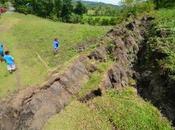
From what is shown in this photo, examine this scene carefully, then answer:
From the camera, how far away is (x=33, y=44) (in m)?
40.3

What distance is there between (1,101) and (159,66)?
829 centimetres

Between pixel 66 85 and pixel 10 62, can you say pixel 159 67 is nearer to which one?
pixel 66 85

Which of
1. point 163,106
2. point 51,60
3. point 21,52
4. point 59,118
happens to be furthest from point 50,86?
point 21,52

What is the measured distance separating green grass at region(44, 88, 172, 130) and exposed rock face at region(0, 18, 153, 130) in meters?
0.57

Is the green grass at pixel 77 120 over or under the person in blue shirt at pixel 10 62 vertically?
over

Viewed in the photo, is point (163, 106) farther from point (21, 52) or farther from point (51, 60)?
point (21, 52)

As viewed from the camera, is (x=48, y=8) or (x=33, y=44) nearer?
(x=33, y=44)

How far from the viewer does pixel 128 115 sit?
19.5 m

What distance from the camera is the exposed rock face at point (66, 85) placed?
62.7 feet

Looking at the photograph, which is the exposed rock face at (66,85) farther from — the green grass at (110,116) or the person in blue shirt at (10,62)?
the person in blue shirt at (10,62)

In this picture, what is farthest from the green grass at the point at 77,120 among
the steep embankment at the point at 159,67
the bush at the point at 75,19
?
the bush at the point at 75,19

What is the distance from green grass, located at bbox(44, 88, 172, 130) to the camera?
61.7 feet

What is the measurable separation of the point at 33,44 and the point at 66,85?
19.9 meters

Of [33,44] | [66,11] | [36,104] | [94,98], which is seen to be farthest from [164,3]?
[36,104]
